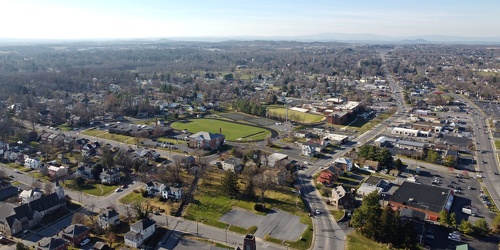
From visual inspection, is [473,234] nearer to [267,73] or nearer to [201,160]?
[201,160]

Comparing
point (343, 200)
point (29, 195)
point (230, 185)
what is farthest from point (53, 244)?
point (343, 200)

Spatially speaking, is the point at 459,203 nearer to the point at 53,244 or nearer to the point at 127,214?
the point at 127,214

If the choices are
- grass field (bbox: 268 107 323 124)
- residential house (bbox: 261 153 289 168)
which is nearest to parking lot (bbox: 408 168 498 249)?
residential house (bbox: 261 153 289 168)

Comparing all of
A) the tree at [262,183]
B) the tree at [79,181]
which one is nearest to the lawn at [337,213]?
the tree at [262,183]

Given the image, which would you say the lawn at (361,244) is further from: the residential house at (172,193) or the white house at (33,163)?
the white house at (33,163)

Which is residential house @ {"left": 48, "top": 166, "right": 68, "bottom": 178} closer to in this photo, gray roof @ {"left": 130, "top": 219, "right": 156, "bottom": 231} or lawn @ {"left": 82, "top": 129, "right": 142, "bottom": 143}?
lawn @ {"left": 82, "top": 129, "right": 142, "bottom": 143}

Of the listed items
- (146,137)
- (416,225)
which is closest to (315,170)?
(416,225)

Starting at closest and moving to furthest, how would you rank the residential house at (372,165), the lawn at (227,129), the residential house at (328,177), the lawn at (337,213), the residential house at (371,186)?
the lawn at (337,213) < the residential house at (371,186) < the residential house at (328,177) < the residential house at (372,165) < the lawn at (227,129)
